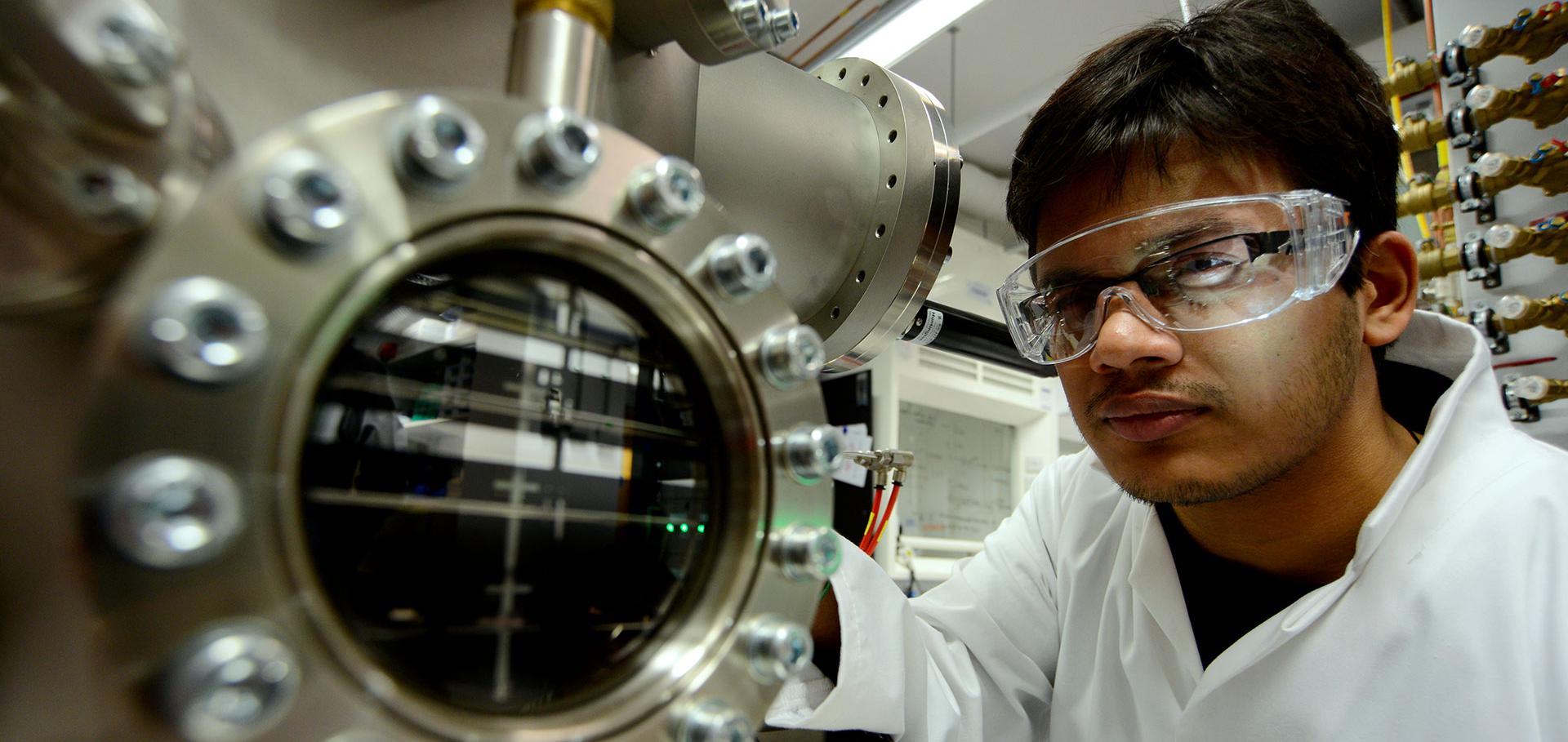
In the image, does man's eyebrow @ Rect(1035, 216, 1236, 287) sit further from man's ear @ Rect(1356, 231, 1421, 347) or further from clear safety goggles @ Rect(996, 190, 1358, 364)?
man's ear @ Rect(1356, 231, 1421, 347)

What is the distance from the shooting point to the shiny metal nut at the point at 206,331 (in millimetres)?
242

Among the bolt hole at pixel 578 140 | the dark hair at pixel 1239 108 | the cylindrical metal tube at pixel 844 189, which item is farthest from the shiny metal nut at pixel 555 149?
the dark hair at pixel 1239 108

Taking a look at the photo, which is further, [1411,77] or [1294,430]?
[1411,77]

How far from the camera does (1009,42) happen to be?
289cm

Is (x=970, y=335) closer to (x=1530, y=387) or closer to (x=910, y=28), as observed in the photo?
(x=1530, y=387)

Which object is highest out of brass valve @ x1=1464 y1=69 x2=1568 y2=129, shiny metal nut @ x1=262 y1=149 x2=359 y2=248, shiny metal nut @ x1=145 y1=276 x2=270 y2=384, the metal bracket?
brass valve @ x1=1464 y1=69 x2=1568 y2=129

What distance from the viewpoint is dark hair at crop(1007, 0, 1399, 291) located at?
1007mm

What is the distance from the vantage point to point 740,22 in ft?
1.60

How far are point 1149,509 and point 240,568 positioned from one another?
4.02 feet

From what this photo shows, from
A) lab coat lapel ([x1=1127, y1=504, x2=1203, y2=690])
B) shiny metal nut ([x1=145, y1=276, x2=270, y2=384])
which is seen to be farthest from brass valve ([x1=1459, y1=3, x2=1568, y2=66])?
shiny metal nut ([x1=145, y1=276, x2=270, y2=384])

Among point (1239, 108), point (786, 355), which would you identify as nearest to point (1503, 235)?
point (1239, 108)

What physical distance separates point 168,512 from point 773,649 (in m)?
0.23

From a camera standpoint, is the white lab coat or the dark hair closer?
the white lab coat

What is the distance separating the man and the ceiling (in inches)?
60.3
